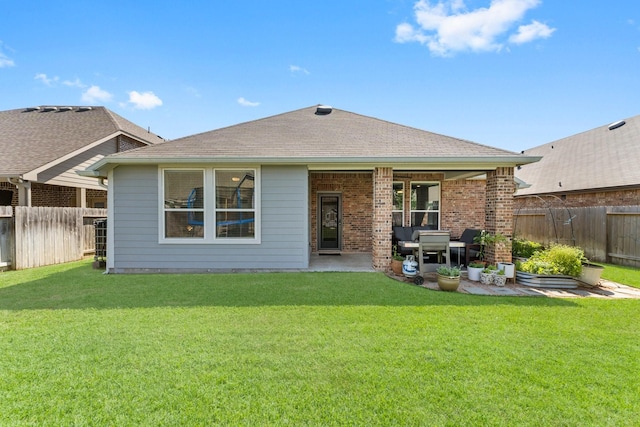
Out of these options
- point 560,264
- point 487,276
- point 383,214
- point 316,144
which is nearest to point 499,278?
point 487,276

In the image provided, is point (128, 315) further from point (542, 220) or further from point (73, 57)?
point (542, 220)

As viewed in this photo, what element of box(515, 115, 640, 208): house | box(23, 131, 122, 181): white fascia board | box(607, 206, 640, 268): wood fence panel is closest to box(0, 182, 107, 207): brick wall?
box(23, 131, 122, 181): white fascia board

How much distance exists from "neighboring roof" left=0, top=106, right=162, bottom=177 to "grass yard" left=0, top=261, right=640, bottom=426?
805cm

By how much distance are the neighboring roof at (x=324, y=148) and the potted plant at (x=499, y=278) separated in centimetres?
250

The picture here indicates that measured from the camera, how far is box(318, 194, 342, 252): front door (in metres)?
10.5

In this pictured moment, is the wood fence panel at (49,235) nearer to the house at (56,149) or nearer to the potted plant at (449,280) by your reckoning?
the house at (56,149)

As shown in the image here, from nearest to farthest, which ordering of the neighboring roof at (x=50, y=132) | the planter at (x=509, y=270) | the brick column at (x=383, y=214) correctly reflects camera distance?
the planter at (x=509, y=270)
the brick column at (x=383, y=214)
the neighboring roof at (x=50, y=132)

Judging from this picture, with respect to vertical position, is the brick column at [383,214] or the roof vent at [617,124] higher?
the roof vent at [617,124]

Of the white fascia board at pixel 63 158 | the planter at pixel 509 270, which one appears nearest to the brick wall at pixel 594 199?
the planter at pixel 509 270

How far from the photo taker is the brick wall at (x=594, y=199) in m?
10.2

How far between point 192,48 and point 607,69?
15.8m

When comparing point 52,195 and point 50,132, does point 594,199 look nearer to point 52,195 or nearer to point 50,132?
point 52,195

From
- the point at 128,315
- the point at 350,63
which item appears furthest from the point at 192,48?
the point at 128,315

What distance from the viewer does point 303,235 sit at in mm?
7426
